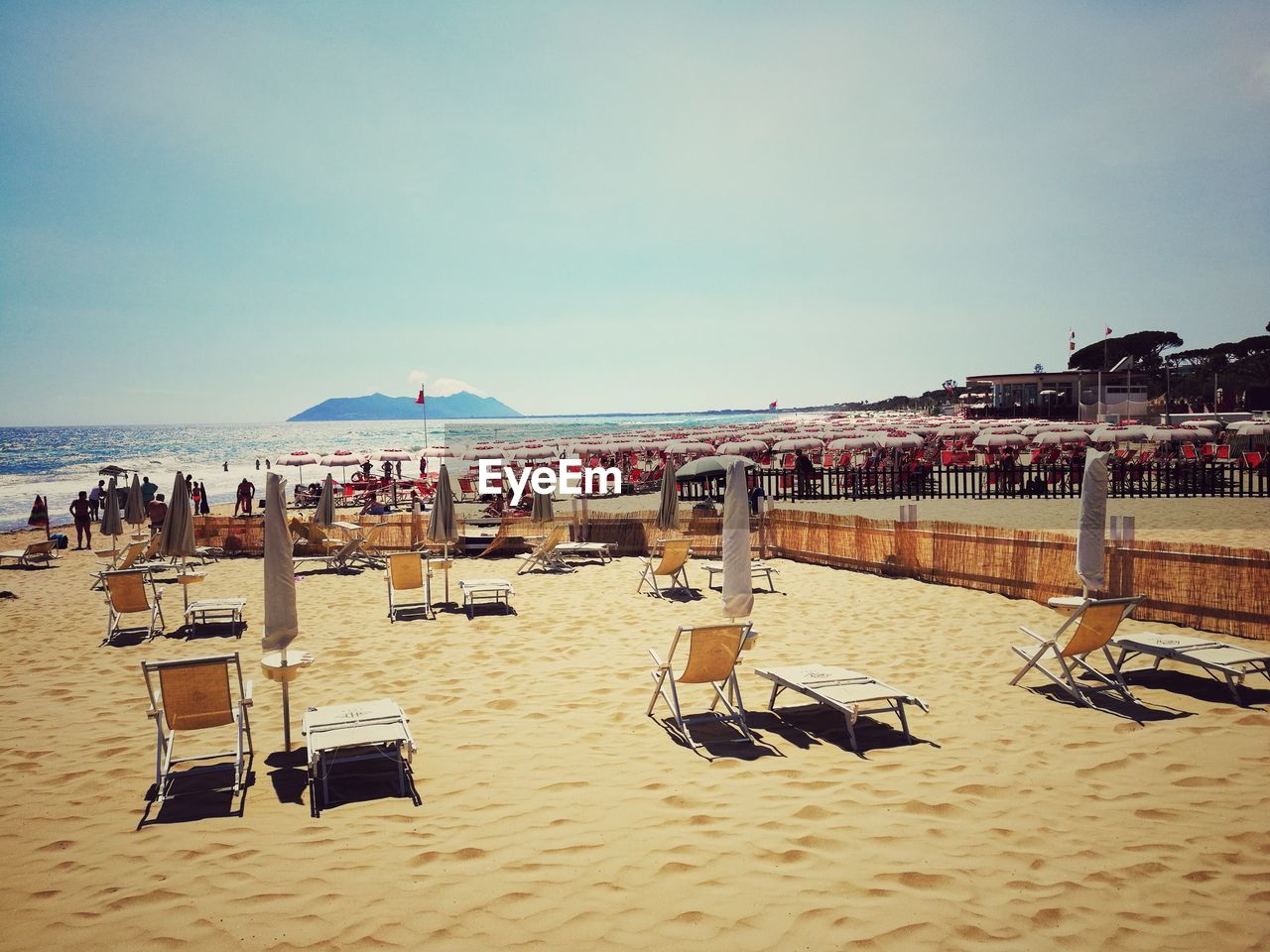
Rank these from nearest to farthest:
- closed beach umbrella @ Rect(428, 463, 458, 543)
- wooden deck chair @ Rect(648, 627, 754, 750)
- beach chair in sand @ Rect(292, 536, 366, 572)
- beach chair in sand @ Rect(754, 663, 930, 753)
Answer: beach chair in sand @ Rect(754, 663, 930, 753) → wooden deck chair @ Rect(648, 627, 754, 750) → closed beach umbrella @ Rect(428, 463, 458, 543) → beach chair in sand @ Rect(292, 536, 366, 572)

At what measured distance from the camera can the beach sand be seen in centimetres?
307

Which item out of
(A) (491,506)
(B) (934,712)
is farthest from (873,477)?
(B) (934,712)

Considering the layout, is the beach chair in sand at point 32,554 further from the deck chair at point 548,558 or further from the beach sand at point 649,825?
the deck chair at point 548,558

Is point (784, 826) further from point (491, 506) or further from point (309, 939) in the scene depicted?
point (491, 506)

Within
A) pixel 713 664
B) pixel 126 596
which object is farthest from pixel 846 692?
pixel 126 596

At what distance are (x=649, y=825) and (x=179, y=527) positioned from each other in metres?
8.88

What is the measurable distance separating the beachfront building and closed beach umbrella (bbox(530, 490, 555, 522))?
160 feet

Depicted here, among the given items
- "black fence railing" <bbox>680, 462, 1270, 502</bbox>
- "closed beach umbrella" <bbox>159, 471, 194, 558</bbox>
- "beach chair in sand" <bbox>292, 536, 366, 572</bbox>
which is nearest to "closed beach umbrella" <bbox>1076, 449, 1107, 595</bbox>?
"closed beach umbrella" <bbox>159, 471, 194, 558</bbox>

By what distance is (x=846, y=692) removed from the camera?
5.35m

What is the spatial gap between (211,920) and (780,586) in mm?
8616

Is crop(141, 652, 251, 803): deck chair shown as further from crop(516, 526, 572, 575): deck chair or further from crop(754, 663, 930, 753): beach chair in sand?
crop(516, 526, 572, 575): deck chair

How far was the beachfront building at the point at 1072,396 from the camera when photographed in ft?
173

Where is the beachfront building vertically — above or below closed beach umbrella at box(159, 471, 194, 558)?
above

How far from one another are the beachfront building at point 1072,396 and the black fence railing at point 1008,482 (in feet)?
A: 110
